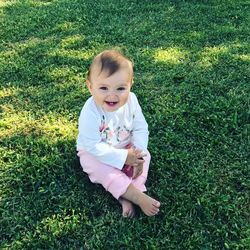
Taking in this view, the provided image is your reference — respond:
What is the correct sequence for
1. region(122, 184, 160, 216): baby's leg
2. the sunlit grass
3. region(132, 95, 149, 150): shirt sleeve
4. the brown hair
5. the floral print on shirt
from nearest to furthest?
the brown hair, region(122, 184, 160, 216): baby's leg, the floral print on shirt, region(132, 95, 149, 150): shirt sleeve, the sunlit grass

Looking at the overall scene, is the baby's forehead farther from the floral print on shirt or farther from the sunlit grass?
the sunlit grass

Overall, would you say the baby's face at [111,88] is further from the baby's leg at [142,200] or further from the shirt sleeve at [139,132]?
the baby's leg at [142,200]

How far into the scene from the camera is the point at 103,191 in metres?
3.29

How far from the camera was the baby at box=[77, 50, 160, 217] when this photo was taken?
301cm

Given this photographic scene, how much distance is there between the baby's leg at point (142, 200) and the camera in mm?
3096

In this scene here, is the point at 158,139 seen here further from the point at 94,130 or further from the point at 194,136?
the point at 94,130

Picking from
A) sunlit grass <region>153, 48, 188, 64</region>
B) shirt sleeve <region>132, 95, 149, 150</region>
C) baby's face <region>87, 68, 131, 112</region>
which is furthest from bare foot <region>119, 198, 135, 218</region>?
sunlit grass <region>153, 48, 188, 64</region>

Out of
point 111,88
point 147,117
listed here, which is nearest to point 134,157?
point 111,88

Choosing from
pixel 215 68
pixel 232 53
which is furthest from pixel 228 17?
pixel 215 68

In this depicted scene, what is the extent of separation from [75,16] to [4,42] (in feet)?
3.46

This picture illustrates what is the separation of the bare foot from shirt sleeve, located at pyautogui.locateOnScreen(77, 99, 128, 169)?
0.76ft

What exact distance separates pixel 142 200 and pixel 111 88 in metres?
0.74

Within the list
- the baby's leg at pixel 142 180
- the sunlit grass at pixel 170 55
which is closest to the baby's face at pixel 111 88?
the baby's leg at pixel 142 180

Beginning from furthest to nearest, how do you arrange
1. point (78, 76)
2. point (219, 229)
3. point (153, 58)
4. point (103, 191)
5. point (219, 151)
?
1. point (153, 58)
2. point (78, 76)
3. point (219, 151)
4. point (103, 191)
5. point (219, 229)
